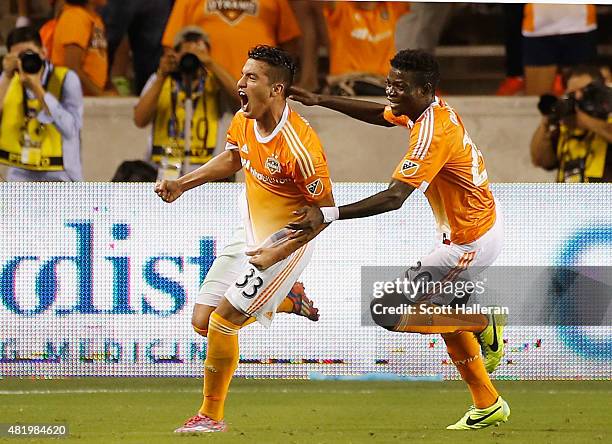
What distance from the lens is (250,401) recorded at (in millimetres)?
8062

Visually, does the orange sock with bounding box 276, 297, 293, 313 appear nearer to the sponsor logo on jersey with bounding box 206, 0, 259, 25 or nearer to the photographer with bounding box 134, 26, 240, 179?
the photographer with bounding box 134, 26, 240, 179

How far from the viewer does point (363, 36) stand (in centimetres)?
1031

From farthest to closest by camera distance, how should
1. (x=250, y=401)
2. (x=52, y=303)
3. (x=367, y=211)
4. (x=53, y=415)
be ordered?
(x=52, y=303) → (x=250, y=401) → (x=53, y=415) → (x=367, y=211)

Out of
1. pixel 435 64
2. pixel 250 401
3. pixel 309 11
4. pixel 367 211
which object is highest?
pixel 309 11

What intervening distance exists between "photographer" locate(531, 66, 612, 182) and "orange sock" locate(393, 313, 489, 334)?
2.02m

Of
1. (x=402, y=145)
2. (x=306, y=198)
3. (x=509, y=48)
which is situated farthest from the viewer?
(x=509, y=48)

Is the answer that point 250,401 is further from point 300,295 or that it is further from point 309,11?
point 309,11

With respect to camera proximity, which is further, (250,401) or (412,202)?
Answer: (412,202)

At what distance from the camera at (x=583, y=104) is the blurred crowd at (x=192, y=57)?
248 millimetres

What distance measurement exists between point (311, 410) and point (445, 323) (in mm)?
1000

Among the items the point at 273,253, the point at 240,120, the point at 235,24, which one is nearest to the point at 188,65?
the point at 235,24

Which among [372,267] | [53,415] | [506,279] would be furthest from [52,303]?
[506,279]

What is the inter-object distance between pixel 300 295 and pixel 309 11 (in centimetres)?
283

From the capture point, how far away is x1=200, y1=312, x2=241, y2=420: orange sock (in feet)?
22.5
